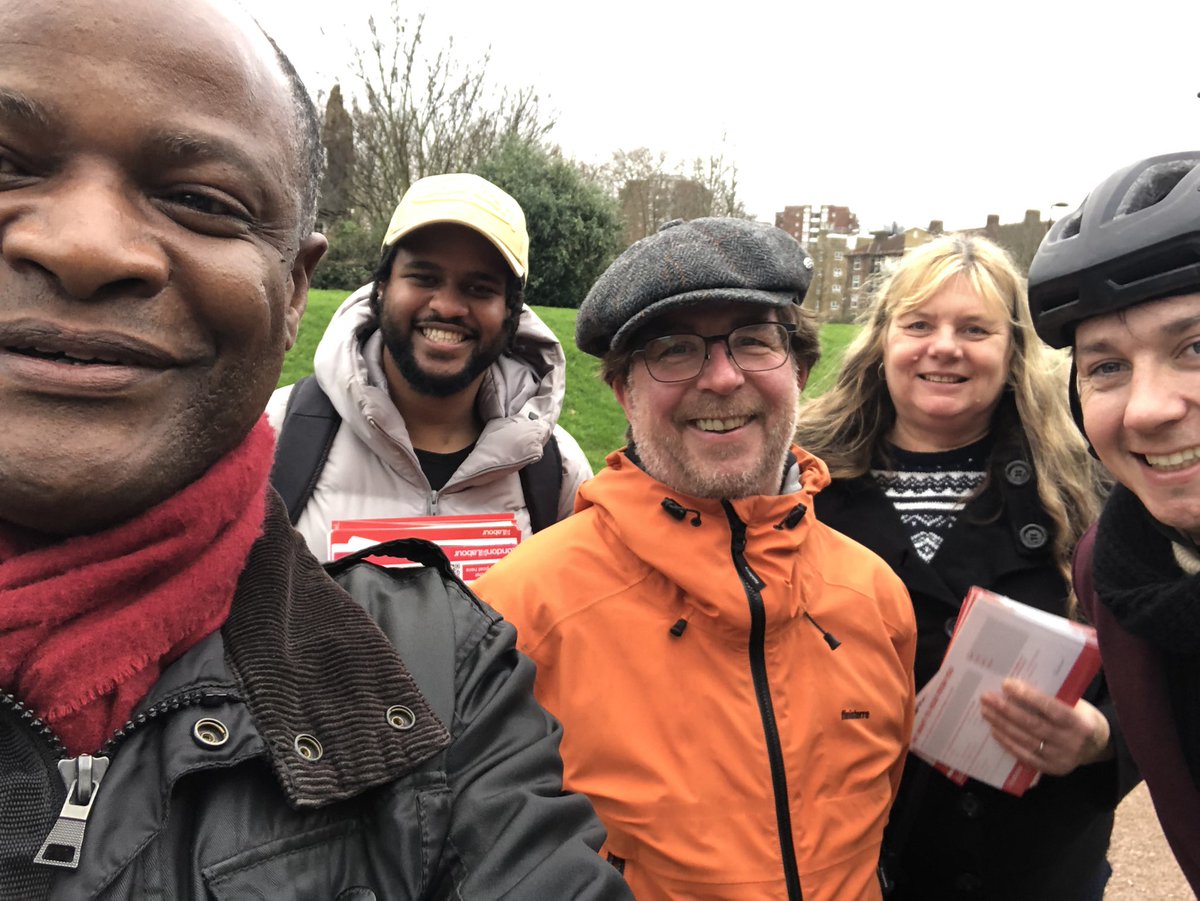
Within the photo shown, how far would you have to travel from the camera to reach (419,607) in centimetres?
122

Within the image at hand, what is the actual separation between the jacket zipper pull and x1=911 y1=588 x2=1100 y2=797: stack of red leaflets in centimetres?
189

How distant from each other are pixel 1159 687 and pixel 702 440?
3.78 feet

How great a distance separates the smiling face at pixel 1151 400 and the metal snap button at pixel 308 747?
5.33 feet

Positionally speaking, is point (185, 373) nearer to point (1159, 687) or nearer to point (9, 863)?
point (9, 863)

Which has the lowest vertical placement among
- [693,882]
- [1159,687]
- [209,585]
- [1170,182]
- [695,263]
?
[693,882]

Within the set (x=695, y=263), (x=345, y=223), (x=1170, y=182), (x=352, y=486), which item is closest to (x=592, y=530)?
(x=695, y=263)

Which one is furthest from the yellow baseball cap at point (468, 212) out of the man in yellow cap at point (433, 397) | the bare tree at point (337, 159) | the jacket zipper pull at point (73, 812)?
the bare tree at point (337, 159)

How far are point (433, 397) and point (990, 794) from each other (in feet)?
7.10

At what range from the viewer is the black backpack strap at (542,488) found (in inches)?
114

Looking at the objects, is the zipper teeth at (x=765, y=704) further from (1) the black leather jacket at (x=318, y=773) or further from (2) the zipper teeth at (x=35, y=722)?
(2) the zipper teeth at (x=35, y=722)

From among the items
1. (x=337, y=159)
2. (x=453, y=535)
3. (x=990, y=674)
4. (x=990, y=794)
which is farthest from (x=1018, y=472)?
(x=337, y=159)

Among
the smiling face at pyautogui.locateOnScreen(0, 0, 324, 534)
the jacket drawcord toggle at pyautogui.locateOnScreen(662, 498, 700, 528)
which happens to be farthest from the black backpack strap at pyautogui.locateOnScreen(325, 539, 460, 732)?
the jacket drawcord toggle at pyautogui.locateOnScreen(662, 498, 700, 528)

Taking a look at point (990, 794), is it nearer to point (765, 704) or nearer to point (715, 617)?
point (765, 704)

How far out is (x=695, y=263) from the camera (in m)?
2.04
